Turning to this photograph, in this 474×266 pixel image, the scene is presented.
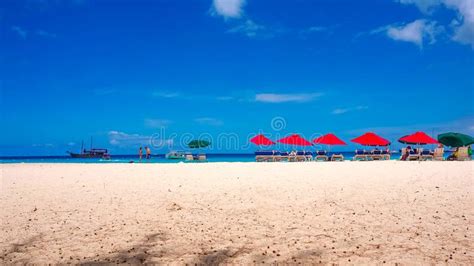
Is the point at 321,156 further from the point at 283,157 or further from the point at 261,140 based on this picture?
the point at 261,140

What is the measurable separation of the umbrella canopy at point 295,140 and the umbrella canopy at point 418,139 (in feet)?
28.0

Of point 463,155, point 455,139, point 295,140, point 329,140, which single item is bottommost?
point 463,155

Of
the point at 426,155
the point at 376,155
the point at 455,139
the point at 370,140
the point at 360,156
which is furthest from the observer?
the point at 370,140

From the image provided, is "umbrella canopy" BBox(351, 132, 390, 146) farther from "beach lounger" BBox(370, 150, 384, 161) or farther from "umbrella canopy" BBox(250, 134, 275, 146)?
"umbrella canopy" BBox(250, 134, 275, 146)

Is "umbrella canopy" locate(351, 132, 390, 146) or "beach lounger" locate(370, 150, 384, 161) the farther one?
"umbrella canopy" locate(351, 132, 390, 146)

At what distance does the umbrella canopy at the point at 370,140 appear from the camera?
3302cm

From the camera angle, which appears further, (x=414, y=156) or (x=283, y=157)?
(x=283, y=157)

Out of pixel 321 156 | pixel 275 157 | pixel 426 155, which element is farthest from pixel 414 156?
pixel 275 157

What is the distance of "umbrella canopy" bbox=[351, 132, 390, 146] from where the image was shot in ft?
108

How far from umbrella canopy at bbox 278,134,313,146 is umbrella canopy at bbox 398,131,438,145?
8.55 m

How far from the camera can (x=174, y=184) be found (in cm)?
1249

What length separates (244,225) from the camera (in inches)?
283

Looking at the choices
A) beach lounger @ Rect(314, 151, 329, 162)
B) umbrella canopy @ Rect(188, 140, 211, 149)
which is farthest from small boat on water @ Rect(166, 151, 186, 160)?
beach lounger @ Rect(314, 151, 329, 162)

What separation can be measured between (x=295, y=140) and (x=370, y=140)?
6.72 meters
